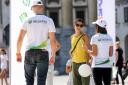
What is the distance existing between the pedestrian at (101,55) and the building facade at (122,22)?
134 feet

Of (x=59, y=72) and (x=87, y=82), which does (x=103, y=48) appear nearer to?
(x=87, y=82)

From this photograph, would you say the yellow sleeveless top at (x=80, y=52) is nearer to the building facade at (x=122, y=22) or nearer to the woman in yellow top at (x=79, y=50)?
the woman in yellow top at (x=79, y=50)

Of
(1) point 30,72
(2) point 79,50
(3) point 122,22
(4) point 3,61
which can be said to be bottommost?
(4) point 3,61

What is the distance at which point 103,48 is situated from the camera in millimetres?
9180

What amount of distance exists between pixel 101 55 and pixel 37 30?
6.53 ft

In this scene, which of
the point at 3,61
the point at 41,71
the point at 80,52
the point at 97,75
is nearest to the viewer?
the point at 41,71

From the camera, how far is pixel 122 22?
1971 inches

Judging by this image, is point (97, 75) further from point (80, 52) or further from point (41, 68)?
point (41, 68)

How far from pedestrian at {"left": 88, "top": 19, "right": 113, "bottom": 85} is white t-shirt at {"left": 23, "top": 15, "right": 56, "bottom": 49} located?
1753 mm

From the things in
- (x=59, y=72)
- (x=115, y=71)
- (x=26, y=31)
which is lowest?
(x=59, y=72)

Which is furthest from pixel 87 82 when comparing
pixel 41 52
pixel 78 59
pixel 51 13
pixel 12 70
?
pixel 51 13

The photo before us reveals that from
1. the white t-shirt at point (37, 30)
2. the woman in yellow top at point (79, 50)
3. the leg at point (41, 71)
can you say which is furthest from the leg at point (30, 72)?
the woman in yellow top at point (79, 50)

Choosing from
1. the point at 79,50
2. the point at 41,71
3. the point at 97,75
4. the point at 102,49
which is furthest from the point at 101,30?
the point at 41,71

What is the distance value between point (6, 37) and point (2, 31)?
0.68 meters
